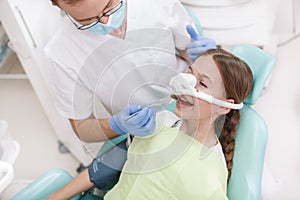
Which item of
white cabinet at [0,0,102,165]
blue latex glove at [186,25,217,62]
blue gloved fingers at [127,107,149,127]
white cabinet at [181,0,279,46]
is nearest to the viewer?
blue gloved fingers at [127,107,149,127]

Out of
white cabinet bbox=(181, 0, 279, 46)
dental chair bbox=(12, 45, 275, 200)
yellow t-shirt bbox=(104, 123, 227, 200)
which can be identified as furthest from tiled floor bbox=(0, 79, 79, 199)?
white cabinet bbox=(181, 0, 279, 46)

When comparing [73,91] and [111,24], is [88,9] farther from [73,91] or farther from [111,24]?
[73,91]

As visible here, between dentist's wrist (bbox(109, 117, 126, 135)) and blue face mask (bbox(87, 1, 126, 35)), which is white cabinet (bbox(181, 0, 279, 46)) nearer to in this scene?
blue face mask (bbox(87, 1, 126, 35))

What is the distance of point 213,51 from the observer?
1.15 metres

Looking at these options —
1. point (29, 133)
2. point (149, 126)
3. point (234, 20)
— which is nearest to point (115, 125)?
point (149, 126)

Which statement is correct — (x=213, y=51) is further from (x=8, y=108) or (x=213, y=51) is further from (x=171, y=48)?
(x=8, y=108)

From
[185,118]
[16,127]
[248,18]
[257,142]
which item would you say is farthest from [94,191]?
[248,18]

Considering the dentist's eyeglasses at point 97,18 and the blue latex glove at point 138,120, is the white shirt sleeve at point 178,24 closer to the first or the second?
the dentist's eyeglasses at point 97,18

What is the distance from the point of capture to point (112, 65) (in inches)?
48.9

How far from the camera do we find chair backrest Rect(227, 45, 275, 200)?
114 cm

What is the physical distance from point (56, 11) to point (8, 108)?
0.95m

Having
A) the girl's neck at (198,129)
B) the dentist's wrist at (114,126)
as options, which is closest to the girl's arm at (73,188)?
the dentist's wrist at (114,126)

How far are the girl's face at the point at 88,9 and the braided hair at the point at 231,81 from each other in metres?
0.31

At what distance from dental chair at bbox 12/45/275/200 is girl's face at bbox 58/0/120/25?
13.1 inches
